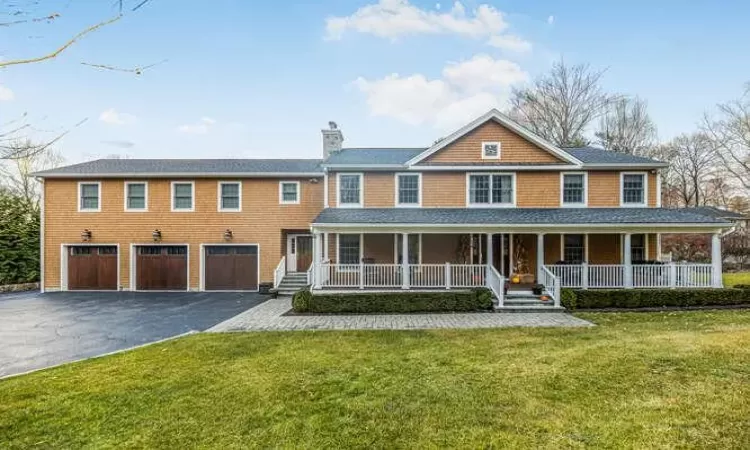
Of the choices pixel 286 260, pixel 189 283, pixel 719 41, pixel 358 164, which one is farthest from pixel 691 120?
pixel 189 283

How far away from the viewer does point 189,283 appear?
16.5 m

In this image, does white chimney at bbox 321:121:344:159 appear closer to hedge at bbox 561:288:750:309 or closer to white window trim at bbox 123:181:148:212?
white window trim at bbox 123:181:148:212

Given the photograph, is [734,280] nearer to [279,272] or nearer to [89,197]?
[279,272]

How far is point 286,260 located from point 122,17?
14.8 meters

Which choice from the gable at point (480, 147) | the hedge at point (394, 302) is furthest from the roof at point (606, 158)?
the hedge at point (394, 302)

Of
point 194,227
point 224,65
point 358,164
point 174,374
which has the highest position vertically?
point 224,65

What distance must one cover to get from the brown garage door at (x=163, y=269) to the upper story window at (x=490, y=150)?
14.7 metres

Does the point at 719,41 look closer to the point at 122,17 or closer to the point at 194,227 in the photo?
the point at 122,17

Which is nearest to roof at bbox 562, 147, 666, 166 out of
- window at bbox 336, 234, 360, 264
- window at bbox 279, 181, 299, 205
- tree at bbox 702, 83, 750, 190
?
window at bbox 336, 234, 360, 264

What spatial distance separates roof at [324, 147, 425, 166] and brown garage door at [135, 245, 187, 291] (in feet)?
28.4

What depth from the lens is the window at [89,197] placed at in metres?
16.5

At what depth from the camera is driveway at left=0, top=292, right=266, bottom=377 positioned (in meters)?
7.73

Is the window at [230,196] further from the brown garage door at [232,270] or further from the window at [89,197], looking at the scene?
the window at [89,197]

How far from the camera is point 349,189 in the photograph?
49.8ft
